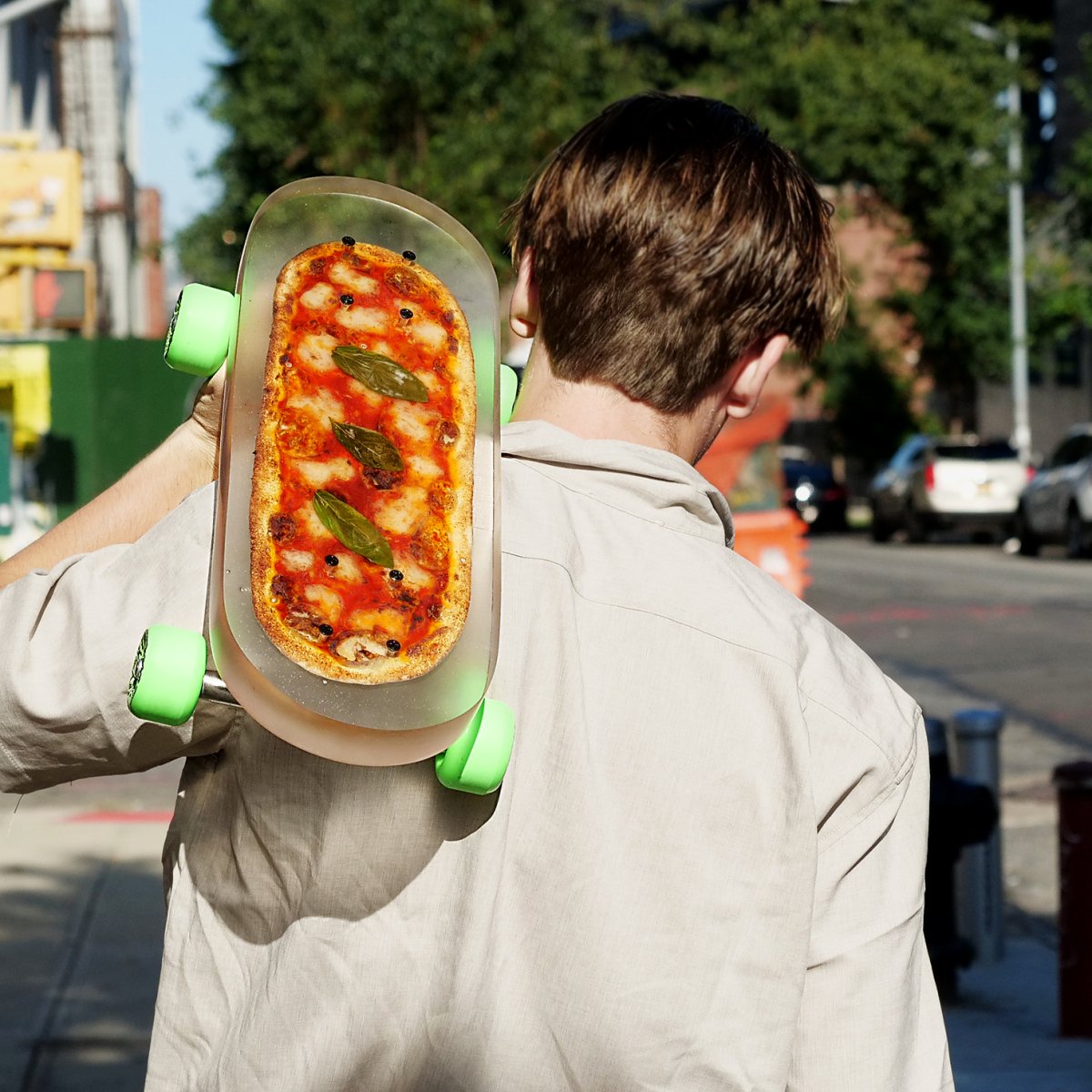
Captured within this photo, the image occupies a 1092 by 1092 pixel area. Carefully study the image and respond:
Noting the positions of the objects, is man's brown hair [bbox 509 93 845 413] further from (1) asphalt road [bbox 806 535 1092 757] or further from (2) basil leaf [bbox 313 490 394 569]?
(1) asphalt road [bbox 806 535 1092 757]

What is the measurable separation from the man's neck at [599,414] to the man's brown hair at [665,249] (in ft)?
0.03

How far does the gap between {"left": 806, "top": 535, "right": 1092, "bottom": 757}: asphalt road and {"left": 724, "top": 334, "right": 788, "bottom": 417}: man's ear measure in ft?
26.2

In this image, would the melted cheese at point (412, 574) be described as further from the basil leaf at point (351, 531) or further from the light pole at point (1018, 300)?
the light pole at point (1018, 300)

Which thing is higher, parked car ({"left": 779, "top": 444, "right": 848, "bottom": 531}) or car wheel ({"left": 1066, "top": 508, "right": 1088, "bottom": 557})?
car wheel ({"left": 1066, "top": 508, "right": 1088, "bottom": 557})

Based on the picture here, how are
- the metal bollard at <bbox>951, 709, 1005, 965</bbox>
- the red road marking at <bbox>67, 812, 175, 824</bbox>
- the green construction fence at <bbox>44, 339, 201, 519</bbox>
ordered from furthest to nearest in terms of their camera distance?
the green construction fence at <bbox>44, 339, 201, 519</bbox> < the red road marking at <bbox>67, 812, 175, 824</bbox> < the metal bollard at <bbox>951, 709, 1005, 965</bbox>

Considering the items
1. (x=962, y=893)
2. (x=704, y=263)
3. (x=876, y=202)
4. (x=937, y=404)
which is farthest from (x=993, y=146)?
(x=704, y=263)

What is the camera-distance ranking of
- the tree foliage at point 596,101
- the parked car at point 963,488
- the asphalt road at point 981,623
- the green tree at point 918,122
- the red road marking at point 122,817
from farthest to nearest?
the green tree at point 918,122 < the tree foliage at point 596,101 < the parked car at point 963,488 < the asphalt road at point 981,623 < the red road marking at point 122,817

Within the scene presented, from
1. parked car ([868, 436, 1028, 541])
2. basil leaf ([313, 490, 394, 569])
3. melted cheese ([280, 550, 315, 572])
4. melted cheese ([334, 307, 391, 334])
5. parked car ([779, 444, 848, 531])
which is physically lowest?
parked car ([779, 444, 848, 531])

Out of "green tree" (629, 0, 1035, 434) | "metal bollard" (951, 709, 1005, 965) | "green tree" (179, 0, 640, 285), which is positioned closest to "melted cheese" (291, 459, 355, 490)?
"metal bollard" (951, 709, 1005, 965)

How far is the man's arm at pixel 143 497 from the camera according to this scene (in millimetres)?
1554

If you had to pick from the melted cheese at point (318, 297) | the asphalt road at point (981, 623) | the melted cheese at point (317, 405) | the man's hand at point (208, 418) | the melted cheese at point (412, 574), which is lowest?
the asphalt road at point (981, 623)

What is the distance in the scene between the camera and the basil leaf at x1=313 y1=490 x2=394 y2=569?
1.39 m

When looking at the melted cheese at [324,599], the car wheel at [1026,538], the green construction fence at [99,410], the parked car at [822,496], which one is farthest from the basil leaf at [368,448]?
the parked car at [822,496]

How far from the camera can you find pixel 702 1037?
145cm
